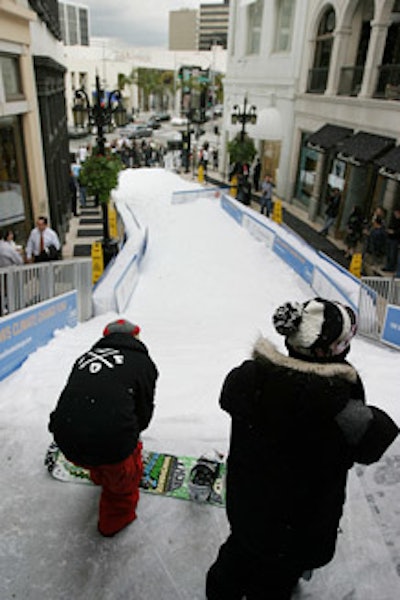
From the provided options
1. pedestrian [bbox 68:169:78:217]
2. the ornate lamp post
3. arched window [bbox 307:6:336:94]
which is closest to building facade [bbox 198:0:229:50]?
arched window [bbox 307:6:336:94]

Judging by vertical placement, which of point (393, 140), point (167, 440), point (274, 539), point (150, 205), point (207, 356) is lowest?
point (150, 205)

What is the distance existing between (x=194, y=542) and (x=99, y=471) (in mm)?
850

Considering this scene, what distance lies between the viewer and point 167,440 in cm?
400

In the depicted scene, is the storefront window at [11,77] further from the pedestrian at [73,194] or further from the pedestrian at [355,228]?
the pedestrian at [355,228]

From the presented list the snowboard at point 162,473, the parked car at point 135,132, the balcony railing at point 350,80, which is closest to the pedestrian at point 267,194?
the balcony railing at point 350,80

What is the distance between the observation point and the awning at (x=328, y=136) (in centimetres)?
1600

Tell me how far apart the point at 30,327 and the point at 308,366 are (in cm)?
476

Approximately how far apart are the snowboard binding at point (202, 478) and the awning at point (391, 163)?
1078 centimetres

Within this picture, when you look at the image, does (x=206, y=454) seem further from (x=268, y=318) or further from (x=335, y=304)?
(x=268, y=318)

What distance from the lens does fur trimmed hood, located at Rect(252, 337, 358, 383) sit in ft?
5.90

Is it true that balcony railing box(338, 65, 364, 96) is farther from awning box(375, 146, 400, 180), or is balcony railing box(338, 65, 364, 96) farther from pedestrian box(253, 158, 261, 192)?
pedestrian box(253, 158, 261, 192)

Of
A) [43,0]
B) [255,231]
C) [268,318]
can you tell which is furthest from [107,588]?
[43,0]

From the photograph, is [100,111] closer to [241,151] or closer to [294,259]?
[294,259]

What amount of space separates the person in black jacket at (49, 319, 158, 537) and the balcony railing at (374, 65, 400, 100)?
1353 centimetres
